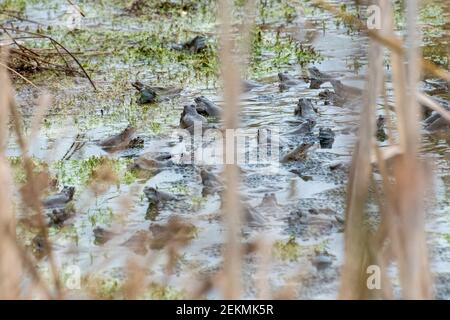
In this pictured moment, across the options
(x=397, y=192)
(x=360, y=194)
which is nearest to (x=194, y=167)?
(x=360, y=194)

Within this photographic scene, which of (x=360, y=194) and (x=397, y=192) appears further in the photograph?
(x=360, y=194)

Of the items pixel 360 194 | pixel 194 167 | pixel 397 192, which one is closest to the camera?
pixel 397 192

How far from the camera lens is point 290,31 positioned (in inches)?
485

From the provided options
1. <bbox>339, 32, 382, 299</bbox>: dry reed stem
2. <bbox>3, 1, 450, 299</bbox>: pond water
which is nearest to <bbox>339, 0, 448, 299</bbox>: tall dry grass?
<bbox>339, 32, 382, 299</bbox>: dry reed stem

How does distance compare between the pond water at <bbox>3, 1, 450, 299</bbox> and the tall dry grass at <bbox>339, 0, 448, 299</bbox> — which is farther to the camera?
the pond water at <bbox>3, 1, 450, 299</bbox>

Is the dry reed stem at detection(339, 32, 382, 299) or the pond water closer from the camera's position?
the dry reed stem at detection(339, 32, 382, 299)

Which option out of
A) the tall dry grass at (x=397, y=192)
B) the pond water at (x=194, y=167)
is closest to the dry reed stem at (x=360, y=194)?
the tall dry grass at (x=397, y=192)

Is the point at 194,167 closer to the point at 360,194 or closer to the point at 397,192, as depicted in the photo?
the point at 360,194

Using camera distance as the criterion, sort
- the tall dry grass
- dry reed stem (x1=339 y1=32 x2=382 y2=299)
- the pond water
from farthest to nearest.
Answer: the pond water → dry reed stem (x1=339 y1=32 x2=382 y2=299) → the tall dry grass

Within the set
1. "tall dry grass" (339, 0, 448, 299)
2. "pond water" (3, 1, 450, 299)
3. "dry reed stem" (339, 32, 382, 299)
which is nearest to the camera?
"tall dry grass" (339, 0, 448, 299)

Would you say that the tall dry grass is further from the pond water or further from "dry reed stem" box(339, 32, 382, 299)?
the pond water

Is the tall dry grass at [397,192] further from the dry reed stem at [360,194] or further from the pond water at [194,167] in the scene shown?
the pond water at [194,167]

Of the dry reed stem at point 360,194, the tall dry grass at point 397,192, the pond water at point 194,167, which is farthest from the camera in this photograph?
the pond water at point 194,167
